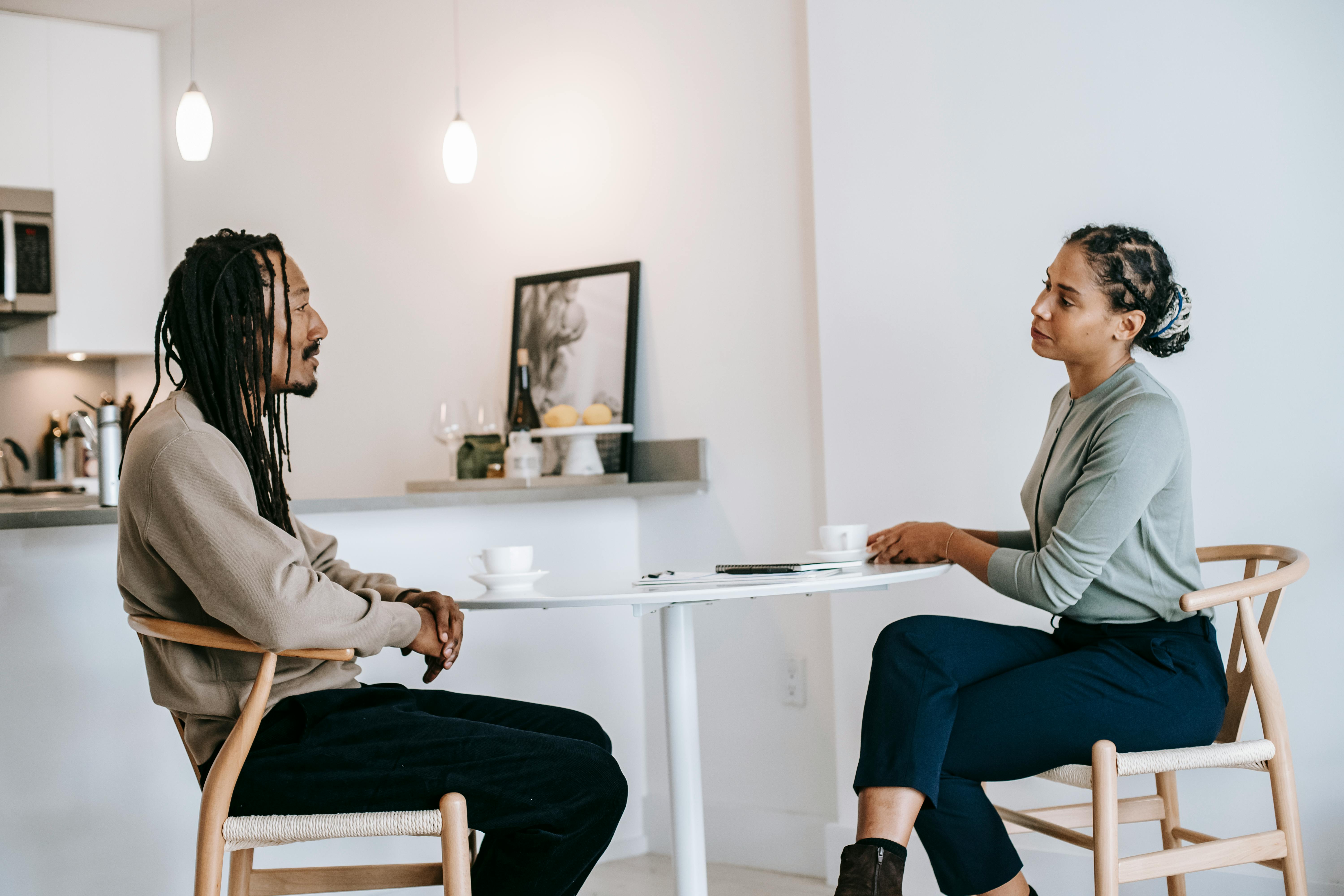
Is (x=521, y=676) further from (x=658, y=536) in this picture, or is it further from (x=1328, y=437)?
(x=1328, y=437)

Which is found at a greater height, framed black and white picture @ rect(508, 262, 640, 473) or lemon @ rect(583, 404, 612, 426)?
framed black and white picture @ rect(508, 262, 640, 473)

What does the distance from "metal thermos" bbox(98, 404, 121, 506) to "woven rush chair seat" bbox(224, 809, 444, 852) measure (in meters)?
1.04

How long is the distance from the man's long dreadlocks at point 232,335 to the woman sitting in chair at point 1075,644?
1002 mm

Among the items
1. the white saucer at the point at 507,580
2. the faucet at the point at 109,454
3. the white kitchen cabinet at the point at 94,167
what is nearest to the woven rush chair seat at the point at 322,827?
the white saucer at the point at 507,580

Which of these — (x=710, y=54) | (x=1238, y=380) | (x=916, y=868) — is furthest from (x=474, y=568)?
(x=1238, y=380)

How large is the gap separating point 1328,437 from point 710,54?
5.76 ft

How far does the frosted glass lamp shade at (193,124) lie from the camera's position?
9.59ft

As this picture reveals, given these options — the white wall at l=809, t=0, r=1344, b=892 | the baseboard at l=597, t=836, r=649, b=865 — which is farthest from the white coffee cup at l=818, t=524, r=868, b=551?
the baseboard at l=597, t=836, r=649, b=865

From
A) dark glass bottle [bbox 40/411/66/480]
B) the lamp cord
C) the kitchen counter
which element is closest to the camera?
the kitchen counter

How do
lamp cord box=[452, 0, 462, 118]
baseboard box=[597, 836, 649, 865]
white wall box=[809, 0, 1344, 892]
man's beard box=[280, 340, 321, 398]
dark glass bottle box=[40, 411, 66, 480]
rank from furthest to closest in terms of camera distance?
dark glass bottle box=[40, 411, 66, 480] → lamp cord box=[452, 0, 462, 118] → baseboard box=[597, 836, 649, 865] → white wall box=[809, 0, 1344, 892] → man's beard box=[280, 340, 321, 398]

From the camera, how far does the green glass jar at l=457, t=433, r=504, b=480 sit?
318 centimetres

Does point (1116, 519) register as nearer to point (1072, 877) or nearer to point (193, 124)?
point (1072, 877)

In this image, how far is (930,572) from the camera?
5.44ft

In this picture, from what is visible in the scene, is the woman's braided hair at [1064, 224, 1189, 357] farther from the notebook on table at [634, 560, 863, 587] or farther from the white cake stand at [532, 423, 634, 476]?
the white cake stand at [532, 423, 634, 476]
